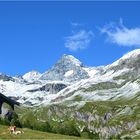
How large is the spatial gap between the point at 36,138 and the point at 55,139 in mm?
3903

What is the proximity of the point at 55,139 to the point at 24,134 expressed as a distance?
8.20 metres

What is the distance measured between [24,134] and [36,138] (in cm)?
577

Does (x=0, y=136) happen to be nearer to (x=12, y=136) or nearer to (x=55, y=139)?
(x=12, y=136)

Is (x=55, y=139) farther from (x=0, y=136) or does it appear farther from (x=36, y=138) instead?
(x=0, y=136)

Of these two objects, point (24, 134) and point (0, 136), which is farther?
point (24, 134)

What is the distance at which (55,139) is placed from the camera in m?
87.9

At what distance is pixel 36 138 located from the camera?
3442 inches

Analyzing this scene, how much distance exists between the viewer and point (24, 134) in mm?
92375

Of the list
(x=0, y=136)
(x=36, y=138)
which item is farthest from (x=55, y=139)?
(x=0, y=136)

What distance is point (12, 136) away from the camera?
88000 mm

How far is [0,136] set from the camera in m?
85.8

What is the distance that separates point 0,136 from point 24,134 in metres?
7.77

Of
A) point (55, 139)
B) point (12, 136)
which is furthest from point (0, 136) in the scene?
point (55, 139)

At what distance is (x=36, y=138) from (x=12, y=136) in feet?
16.5
